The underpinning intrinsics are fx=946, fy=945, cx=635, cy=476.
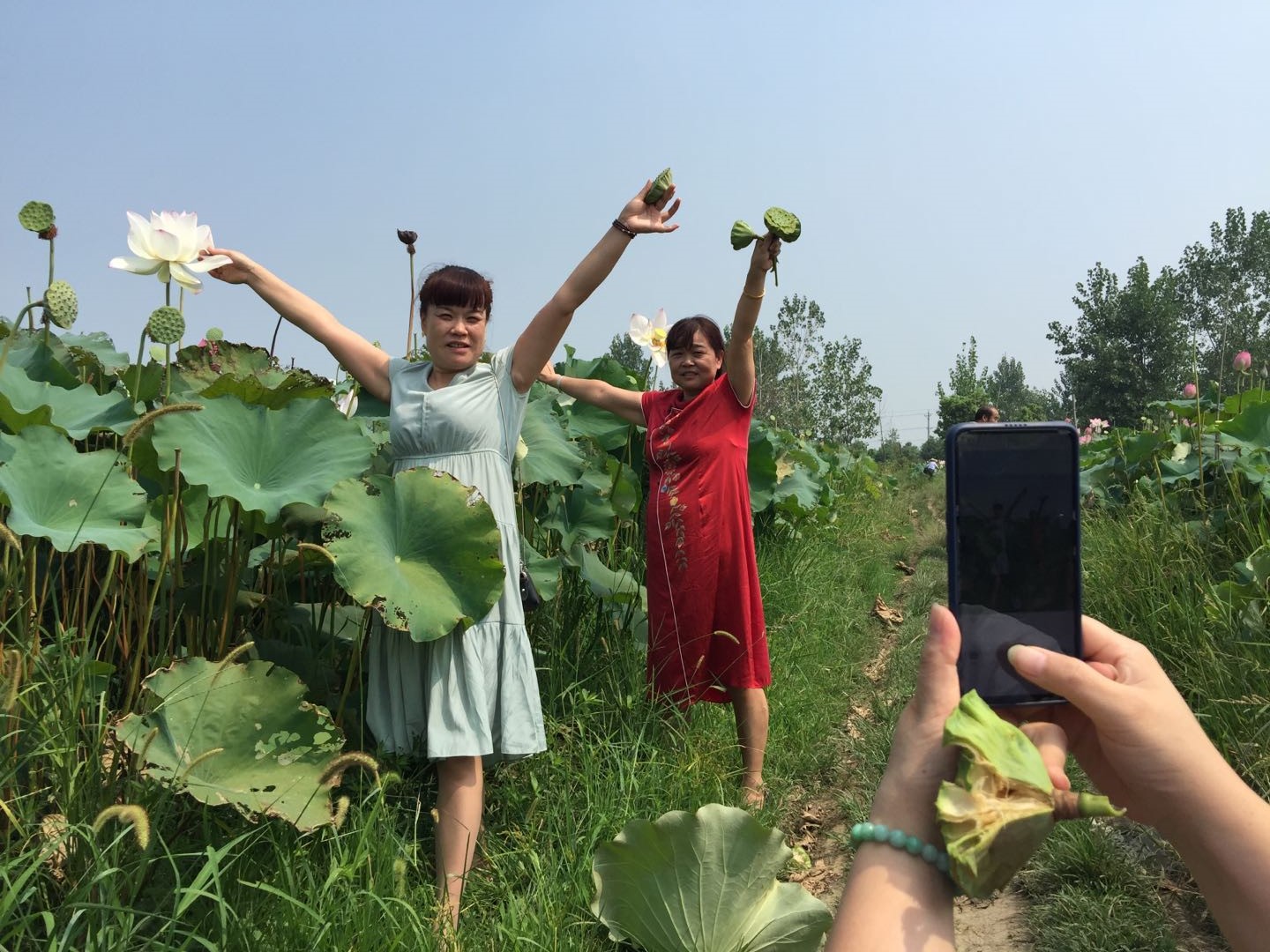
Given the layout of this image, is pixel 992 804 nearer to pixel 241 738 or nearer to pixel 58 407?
pixel 241 738

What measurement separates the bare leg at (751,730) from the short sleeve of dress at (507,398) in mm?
1034

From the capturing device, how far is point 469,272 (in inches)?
90.2

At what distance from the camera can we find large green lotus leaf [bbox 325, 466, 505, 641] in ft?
6.49

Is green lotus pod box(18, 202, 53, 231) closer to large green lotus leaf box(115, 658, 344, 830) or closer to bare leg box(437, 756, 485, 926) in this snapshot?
large green lotus leaf box(115, 658, 344, 830)

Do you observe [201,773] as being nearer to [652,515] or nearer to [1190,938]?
[652,515]

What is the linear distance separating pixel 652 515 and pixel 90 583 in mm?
1503

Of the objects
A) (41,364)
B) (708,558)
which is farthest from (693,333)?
(41,364)

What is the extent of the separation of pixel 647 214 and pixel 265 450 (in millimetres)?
1016

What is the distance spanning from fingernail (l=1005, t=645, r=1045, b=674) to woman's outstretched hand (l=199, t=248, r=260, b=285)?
2057 mm

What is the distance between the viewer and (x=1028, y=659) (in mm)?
712

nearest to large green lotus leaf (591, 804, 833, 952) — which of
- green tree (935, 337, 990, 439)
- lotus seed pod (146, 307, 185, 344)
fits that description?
lotus seed pod (146, 307, 185, 344)

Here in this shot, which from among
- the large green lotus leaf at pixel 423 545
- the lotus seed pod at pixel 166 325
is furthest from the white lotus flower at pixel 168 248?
the large green lotus leaf at pixel 423 545

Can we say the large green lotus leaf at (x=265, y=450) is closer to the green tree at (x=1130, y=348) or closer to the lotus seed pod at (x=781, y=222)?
the lotus seed pod at (x=781, y=222)

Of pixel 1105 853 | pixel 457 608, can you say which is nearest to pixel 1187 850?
pixel 457 608
